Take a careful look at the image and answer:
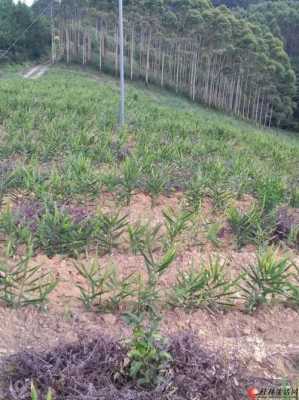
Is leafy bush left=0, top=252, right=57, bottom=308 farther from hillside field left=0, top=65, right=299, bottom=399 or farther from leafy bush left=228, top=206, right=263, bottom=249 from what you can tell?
leafy bush left=228, top=206, right=263, bottom=249

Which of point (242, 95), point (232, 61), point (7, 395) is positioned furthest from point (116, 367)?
point (242, 95)

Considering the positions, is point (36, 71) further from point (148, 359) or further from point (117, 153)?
point (148, 359)

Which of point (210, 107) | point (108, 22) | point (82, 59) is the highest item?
point (108, 22)

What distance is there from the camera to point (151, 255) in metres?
3.34

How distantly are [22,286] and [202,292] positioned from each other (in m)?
1.19

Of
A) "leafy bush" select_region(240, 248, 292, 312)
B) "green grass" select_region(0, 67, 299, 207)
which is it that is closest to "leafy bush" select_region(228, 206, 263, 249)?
"green grass" select_region(0, 67, 299, 207)

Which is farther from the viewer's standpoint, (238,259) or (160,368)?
(238,259)

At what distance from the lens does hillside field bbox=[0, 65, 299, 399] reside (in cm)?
289

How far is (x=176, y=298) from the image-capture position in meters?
3.14

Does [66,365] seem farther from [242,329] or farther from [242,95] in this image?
[242,95]

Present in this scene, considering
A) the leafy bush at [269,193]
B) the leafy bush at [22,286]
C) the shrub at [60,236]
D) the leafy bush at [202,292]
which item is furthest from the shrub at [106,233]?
the leafy bush at [269,193]

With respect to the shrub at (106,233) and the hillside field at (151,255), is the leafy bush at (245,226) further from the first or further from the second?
the shrub at (106,233)

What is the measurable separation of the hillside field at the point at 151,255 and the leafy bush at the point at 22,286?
11 millimetres

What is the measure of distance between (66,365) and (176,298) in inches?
40.5
